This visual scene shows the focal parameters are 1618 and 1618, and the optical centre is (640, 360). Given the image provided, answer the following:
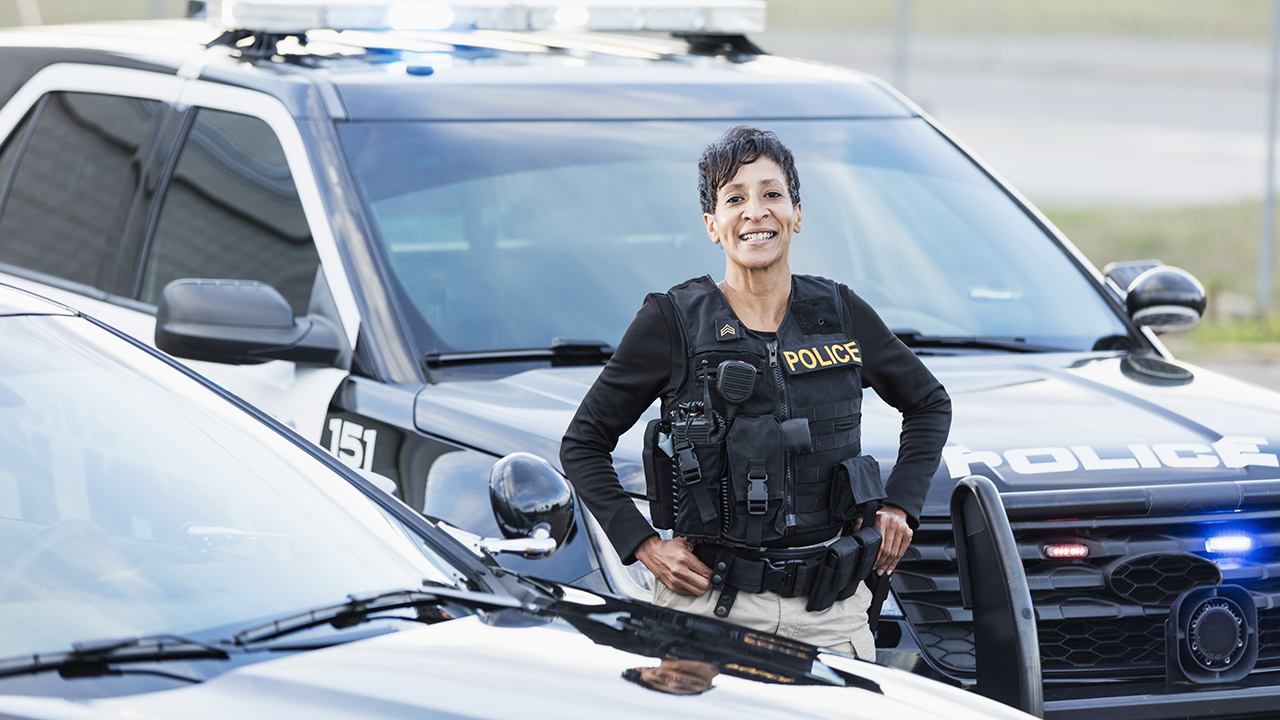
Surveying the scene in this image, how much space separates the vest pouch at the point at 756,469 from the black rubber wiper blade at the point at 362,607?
1.68 ft

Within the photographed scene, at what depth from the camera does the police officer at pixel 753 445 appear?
2.81 m

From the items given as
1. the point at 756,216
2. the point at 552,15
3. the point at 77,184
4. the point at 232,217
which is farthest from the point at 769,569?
the point at 77,184

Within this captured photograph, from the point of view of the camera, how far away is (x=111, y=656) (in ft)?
6.79

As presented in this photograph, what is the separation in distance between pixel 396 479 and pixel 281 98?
3.86 feet

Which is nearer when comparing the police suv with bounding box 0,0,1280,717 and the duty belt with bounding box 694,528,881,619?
the duty belt with bounding box 694,528,881,619

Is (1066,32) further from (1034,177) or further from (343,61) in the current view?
(343,61)

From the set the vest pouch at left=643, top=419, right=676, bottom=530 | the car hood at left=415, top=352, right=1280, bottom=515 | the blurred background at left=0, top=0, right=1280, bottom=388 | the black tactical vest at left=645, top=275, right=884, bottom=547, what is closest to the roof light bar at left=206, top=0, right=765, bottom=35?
the car hood at left=415, top=352, right=1280, bottom=515

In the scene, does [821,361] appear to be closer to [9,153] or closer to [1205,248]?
[9,153]

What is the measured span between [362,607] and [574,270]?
67.4 inches

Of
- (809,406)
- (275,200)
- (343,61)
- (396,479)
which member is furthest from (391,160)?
(809,406)

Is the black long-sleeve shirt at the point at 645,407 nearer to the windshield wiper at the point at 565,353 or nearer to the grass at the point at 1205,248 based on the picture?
the windshield wiper at the point at 565,353

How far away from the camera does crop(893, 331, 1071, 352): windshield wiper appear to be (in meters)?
3.92

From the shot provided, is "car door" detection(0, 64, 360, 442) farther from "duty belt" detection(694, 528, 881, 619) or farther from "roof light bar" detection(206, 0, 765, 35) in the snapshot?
"duty belt" detection(694, 528, 881, 619)

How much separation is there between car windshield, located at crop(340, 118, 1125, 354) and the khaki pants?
1.00 metres
